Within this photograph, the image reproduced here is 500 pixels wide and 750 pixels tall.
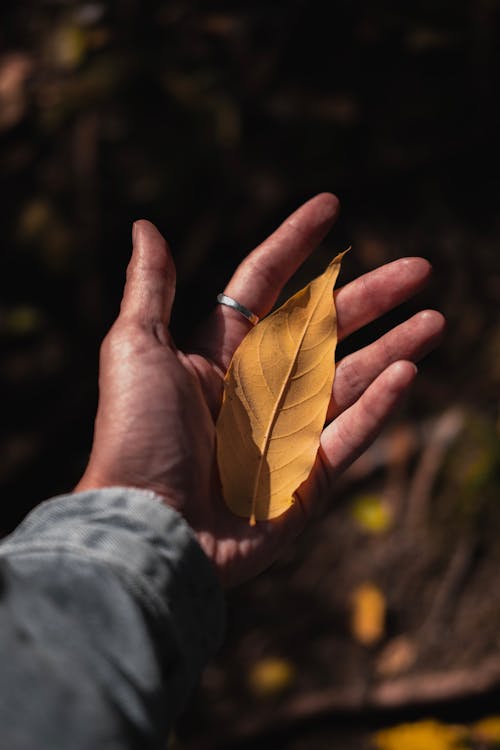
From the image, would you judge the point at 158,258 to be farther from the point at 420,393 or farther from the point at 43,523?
the point at 420,393

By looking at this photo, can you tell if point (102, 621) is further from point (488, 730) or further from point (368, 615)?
point (488, 730)

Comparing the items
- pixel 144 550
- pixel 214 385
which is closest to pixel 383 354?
pixel 214 385

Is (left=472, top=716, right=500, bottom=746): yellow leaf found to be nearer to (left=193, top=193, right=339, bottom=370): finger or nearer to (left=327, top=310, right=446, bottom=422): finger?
(left=327, top=310, right=446, bottom=422): finger

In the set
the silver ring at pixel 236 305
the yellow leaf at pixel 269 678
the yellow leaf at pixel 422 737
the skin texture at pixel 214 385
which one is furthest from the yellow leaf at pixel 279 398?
the yellow leaf at pixel 422 737

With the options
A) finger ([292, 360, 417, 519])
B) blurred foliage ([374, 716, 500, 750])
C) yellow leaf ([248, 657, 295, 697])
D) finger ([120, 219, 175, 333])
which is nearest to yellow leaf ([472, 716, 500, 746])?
blurred foliage ([374, 716, 500, 750])

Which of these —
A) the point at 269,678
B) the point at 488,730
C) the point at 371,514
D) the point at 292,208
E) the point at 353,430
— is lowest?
the point at 488,730

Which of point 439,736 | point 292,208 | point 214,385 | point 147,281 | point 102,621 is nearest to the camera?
point 102,621
